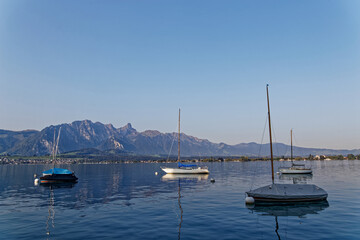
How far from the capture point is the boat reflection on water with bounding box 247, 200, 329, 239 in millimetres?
32763

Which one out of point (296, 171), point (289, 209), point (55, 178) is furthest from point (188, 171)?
point (289, 209)

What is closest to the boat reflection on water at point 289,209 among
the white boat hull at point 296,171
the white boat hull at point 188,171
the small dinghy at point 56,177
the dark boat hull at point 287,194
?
the dark boat hull at point 287,194

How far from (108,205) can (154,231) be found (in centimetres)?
1697

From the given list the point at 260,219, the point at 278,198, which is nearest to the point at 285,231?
the point at 260,219

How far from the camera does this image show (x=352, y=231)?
2508 centimetres

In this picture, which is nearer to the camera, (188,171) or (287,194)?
(287,194)

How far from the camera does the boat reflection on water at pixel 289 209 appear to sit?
3276 cm

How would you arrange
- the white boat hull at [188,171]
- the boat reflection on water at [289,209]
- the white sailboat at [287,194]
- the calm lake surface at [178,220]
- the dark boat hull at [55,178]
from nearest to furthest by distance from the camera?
the calm lake surface at [178,220]
the boat reflection on water at [289,209]
the white sailboat at [287,194]
the dark boat hull at [55,178]
the white boat hull at [188,171]

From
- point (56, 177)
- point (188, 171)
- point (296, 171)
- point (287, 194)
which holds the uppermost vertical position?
point (287, 194)

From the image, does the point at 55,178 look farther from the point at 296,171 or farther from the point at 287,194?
the point at 296,171

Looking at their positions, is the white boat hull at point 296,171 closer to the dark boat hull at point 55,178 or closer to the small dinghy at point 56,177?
the small dinghy at point 56,177

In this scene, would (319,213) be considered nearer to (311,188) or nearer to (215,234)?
(311,188)

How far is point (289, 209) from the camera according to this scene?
117 feet

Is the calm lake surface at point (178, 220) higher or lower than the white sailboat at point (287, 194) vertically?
lower
